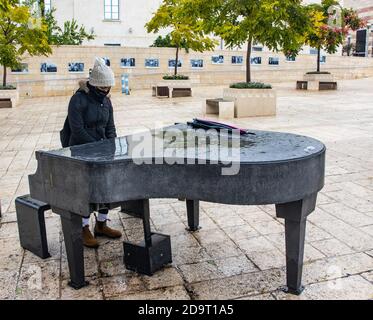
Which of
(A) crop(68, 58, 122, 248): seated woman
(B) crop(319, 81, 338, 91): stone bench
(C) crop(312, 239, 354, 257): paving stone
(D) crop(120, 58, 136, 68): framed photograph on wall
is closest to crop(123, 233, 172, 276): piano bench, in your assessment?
(A) crop(68, 58, 122, 248): seated woman

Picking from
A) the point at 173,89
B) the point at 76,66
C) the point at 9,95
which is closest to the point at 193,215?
the point at 9,95

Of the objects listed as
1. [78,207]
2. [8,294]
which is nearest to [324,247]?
[78,207]

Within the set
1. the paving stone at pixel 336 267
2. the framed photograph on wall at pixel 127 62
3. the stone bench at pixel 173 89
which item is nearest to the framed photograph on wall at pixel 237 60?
the framed photograph on wall at pixel 127 62

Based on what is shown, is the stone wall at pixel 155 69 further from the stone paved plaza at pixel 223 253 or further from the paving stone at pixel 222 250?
the paving stone at pixel 222 250

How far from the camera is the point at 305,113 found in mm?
13133

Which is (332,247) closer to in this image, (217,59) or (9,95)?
(9,95)

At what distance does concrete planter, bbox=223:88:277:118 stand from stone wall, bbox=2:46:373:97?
11894mm

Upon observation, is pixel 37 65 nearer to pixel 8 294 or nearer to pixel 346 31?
pixel 346 31

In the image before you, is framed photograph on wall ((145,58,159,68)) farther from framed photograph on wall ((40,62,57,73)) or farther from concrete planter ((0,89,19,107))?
concrete planter ((0,89,19,107))

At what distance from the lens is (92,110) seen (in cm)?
407

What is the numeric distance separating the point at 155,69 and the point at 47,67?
5877 millimetres

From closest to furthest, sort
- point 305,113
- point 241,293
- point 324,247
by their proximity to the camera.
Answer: point 241,293
point 324,247
point 305,113

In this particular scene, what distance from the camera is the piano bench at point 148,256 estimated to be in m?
3.60
